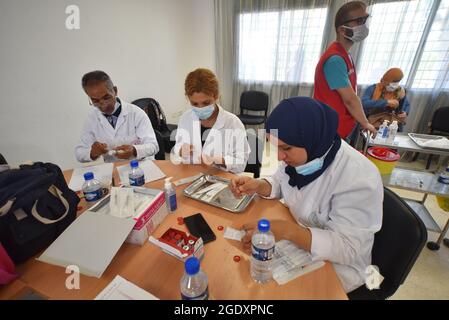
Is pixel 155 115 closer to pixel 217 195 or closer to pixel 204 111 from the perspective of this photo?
pixel 204 111

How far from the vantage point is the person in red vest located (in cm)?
159

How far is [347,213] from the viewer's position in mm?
772

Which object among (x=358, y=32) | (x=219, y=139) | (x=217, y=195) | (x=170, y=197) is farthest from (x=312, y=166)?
(x=358, y=32)

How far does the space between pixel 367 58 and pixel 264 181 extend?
318cm

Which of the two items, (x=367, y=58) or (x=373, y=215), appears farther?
(x=367, y=58)

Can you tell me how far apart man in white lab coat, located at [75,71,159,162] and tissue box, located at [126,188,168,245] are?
72 cm

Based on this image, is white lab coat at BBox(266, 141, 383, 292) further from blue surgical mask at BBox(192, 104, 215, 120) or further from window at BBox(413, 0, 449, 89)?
window at BBox(413, 0, 449, 89)

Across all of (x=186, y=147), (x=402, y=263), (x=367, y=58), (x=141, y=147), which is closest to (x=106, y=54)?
(x=141, y=147)

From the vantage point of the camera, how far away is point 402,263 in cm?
76

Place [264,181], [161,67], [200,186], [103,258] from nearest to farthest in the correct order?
[103,258]
[264,181]
[200,186]
[161,67]

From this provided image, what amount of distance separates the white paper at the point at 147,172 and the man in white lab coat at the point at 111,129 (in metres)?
0.16

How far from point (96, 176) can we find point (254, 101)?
300cm

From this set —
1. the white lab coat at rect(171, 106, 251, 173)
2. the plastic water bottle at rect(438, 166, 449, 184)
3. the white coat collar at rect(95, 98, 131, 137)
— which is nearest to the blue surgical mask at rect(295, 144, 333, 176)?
the white lab coat at rect(171, 106, 251, 173)

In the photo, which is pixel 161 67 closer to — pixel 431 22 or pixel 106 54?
pixel 106 54
